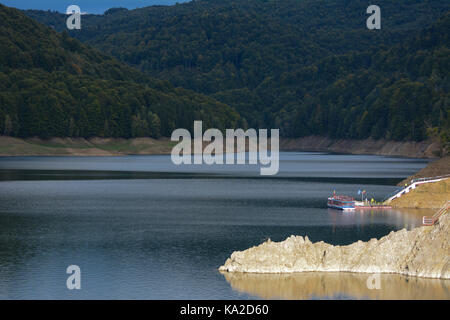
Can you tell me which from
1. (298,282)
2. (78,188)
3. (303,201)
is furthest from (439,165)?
(298,282)

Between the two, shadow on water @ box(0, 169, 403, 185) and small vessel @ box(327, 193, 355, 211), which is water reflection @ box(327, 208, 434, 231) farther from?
shadow on water @ box(0, 169, 403, 185)

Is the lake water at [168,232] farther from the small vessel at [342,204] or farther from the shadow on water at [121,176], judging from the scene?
the small vessel at [342,204]

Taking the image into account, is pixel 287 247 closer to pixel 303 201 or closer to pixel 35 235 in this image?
pixel 35 235

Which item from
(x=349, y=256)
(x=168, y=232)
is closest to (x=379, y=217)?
(x=168, y=232)

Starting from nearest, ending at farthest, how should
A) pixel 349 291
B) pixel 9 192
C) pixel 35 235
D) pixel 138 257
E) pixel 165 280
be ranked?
pixel 349 291
pixel 165 280
pixel 138 257
pixel 35 235
pixel 9 192

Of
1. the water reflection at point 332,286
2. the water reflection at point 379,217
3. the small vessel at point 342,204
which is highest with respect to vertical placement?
the small vessel at point 342,204

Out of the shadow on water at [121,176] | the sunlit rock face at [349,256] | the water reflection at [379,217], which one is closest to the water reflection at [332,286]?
the sunlit rock face at [349,256]
